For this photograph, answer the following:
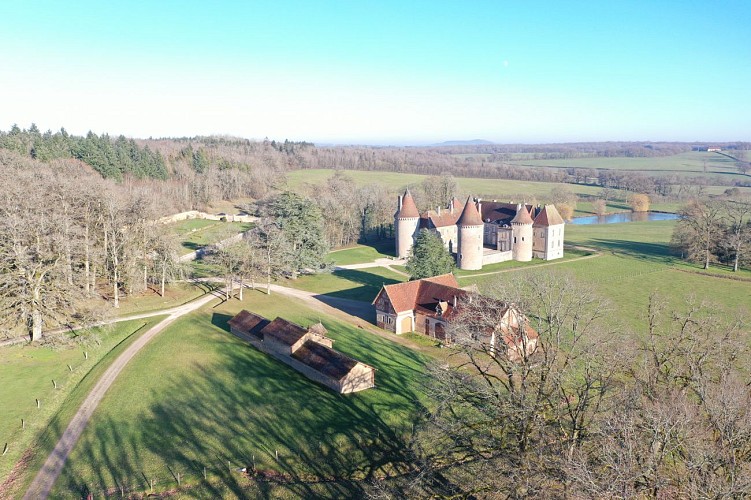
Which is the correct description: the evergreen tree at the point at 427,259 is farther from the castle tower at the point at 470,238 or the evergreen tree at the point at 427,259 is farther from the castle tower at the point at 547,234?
the castle tower at the point at 547,234

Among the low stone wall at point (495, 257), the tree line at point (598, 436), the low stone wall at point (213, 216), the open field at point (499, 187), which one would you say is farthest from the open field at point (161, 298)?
the open field at point (499, 187)

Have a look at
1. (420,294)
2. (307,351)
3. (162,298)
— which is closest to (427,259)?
(420,294)

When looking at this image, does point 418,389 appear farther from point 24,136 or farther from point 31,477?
point 24,136

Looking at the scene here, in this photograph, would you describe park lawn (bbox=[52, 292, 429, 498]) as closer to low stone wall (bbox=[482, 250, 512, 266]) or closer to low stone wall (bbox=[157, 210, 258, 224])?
low stone wall (bbox=[482, 250, 512, 266])

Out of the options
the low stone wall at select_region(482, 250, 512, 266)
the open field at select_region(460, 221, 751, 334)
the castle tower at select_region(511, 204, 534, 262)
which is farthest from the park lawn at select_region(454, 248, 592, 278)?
the open field at select_region(460, 221, 751, 334)

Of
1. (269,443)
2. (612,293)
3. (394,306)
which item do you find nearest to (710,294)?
(612,293)
